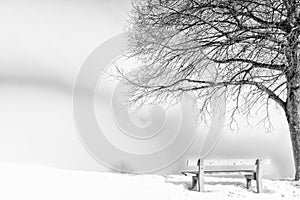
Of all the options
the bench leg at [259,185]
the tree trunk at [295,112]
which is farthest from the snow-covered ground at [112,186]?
the tree trunk at [295,112]

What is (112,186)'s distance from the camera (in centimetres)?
1116

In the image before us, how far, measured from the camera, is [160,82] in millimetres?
15508

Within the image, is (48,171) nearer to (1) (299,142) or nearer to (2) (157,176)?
(2) (157,176)

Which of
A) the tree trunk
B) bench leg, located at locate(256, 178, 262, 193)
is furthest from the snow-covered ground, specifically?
the tree trunk

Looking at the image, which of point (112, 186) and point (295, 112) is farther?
point (295, 112)

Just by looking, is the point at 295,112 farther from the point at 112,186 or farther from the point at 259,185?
the point at 112,186

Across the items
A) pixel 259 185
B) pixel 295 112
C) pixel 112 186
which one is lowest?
pixel 112 186

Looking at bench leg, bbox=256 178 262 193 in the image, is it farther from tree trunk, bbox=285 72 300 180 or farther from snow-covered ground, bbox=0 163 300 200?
tree trunk, bbox=285 72 300 180

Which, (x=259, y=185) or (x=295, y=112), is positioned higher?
(x=295, y=112)

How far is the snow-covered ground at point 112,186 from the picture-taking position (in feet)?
34.2

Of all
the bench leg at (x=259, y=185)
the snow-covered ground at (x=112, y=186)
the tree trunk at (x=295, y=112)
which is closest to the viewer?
the snow-covered ground at (x=112, y=186)

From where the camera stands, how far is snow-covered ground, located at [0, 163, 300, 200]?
10.4 meters

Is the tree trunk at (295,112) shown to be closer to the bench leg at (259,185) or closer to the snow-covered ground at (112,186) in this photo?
the snow-covered ground at (112,186)

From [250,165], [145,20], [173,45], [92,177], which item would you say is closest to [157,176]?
[92,177]
